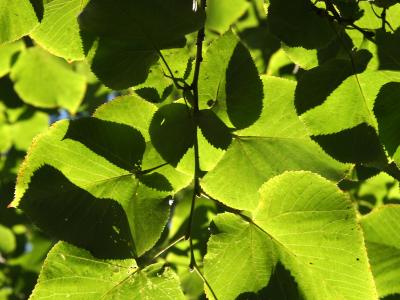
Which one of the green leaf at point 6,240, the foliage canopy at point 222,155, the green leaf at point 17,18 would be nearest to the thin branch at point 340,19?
the foliage canopy at point 222,155

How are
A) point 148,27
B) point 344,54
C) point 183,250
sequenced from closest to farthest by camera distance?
point 148,27 → point 344,54 → point 183,250

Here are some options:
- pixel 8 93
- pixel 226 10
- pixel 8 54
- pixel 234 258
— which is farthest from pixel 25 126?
pixel 234 258

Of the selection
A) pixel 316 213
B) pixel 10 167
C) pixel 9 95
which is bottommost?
pixel 10 167

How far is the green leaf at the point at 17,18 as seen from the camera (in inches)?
33.8

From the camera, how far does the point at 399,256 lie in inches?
36.5

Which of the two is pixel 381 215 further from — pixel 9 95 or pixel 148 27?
pixel 9 95

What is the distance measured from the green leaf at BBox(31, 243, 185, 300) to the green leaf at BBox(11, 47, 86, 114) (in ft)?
4.18

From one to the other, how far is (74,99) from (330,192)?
1463 mm

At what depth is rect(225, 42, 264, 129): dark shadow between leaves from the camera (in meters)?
0.81

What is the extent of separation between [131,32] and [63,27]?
22cm

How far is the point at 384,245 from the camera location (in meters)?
0.93

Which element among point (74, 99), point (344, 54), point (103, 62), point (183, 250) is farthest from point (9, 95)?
point (344, 54)

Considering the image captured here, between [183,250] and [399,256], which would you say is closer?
[399,256]

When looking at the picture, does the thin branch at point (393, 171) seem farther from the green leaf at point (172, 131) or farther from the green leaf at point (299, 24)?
the green leaf at point (172, 131)
